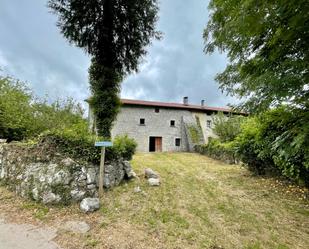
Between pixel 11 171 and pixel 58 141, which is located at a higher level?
pixel 58 141

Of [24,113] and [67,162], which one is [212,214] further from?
[24,113]

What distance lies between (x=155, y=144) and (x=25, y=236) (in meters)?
18.4

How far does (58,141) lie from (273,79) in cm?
570

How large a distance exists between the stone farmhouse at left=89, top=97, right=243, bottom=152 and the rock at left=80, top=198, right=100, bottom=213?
15.6 metres

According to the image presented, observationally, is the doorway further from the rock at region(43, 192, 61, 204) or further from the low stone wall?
the rock at region(43, 192, 61, 204)

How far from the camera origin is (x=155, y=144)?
884 inches

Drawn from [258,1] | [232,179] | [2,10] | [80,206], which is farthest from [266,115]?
[2,10]

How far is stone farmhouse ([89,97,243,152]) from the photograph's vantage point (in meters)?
21.2

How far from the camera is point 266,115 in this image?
151 inches

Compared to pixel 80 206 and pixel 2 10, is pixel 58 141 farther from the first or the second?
pixel 2 10

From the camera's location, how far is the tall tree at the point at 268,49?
2.56 metres

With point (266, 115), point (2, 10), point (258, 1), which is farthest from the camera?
point (2, 10)

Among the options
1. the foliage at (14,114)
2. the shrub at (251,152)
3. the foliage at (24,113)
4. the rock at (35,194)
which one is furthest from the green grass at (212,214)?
the foliage at (14,114)

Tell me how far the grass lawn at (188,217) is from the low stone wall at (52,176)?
293 millimetres
